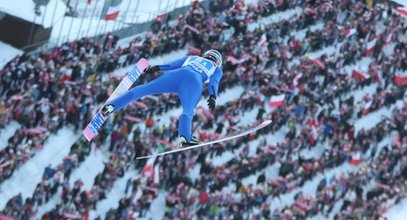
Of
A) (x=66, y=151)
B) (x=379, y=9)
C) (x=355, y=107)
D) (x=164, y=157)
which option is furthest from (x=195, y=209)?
(x=379, y=9)

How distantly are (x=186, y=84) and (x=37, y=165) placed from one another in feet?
35.9

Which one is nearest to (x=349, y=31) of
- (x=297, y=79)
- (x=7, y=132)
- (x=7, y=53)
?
(x=297, y=79)

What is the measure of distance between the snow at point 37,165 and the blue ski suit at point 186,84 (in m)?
9.31

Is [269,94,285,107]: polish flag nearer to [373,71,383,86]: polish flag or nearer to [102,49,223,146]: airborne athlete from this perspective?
[373,71,383,86]: polish flag

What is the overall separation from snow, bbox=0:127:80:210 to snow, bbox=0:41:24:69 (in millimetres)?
3559

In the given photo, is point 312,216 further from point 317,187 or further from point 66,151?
point 66,151

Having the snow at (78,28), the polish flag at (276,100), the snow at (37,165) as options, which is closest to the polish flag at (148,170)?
the snow at (37,165)

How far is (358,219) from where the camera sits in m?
28.3

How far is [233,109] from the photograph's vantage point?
29.1 metres

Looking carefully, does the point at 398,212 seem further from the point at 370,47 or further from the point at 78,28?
the point at 78,28

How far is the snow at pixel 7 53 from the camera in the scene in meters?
28.0

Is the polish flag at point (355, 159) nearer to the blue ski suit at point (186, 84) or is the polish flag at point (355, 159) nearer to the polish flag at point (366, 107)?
the polish flag at point (366, 107)

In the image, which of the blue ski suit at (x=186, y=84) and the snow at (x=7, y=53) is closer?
the blue ski suit at (x=186, y=84)

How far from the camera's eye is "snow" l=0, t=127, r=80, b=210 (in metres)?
23.2
